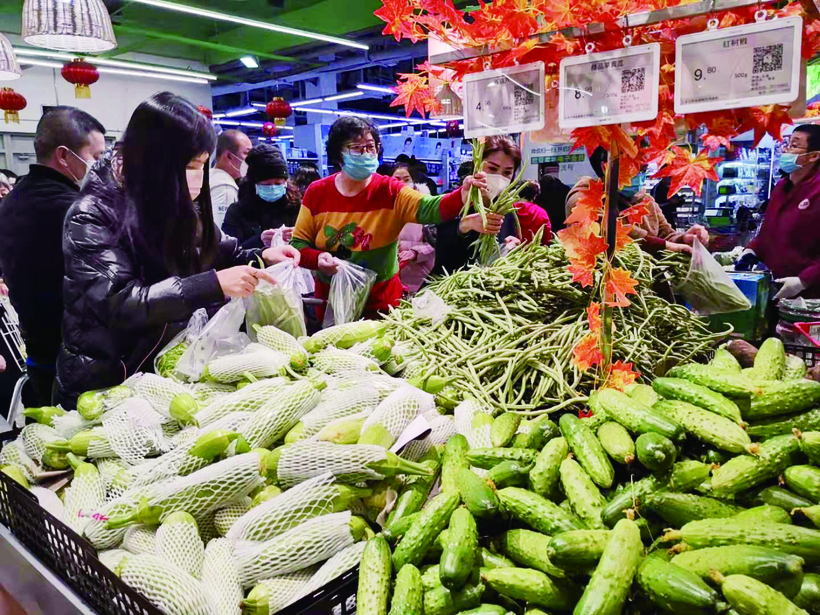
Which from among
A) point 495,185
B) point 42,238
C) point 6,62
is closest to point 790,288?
point 495,185

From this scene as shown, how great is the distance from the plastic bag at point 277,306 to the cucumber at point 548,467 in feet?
4.16

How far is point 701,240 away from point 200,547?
85.2 inches

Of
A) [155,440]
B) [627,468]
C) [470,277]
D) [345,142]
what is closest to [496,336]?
[470,277]

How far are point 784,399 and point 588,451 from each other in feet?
1.32

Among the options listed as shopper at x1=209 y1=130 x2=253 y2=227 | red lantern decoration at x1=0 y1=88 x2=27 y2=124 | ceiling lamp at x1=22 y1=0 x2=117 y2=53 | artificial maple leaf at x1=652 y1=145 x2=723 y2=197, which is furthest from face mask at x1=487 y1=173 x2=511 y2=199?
red lantern decoration at x1=0 y1=88 x2=27 y2=124

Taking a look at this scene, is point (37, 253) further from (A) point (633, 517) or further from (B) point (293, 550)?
(A) point (633, 517)

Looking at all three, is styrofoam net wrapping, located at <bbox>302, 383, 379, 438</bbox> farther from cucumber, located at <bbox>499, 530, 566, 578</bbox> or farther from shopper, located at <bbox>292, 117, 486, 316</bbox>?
shopper, located at <bbox>292, 117, 486, 316</bbox>

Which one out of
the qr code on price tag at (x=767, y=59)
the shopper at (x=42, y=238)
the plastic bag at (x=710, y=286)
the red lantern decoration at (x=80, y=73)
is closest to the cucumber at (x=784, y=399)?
the qr code on price tag at (x=767, y=59)

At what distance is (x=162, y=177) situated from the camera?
214 centimetres

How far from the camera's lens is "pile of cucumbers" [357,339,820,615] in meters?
0.84

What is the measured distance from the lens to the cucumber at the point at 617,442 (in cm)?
107

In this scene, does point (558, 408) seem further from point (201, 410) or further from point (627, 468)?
point (201, 410)

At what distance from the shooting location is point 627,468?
1103 millimetres

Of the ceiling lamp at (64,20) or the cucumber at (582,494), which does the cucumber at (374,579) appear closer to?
the cucumber at (582,494)
